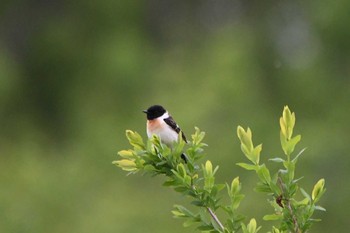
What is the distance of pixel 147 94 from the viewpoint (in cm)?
1783

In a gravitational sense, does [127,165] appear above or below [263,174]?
above

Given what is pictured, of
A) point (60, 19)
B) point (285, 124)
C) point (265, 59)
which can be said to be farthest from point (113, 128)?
point (285, 124)

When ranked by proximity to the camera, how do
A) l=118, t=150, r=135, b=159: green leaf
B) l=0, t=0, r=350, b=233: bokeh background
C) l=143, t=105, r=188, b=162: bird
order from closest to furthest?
l=118, t=150, r=135, b=159: green leaf < l=143, t=105, r=188, b=162: bird < l=0, t=0, r=350, b=233: bokeh background

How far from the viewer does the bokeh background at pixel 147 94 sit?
15.6 metres

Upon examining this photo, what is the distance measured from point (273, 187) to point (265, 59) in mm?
15942

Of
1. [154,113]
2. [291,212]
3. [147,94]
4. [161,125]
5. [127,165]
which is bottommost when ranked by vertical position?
[291,212]

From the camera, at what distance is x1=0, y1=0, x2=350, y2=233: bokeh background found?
1557 centimetres

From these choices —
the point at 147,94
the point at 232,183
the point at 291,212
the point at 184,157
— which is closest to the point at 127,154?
the point at 184,157

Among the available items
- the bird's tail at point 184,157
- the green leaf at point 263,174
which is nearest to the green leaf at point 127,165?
the bird's tail at point 184,157

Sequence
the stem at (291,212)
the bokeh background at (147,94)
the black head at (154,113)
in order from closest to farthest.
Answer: the stem at (291,212) → the black head at (154,113) → the bokeh background at (147,94)

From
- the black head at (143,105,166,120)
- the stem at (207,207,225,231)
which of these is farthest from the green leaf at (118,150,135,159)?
the black head at (143,105,166,120)

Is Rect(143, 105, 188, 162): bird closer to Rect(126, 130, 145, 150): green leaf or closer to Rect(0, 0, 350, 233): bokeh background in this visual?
Rect(126, 130, 145, 150): green leaf

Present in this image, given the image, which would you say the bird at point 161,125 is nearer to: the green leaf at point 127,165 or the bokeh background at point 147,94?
the green leaf at point 127,165

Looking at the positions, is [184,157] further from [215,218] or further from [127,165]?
[215,218]
